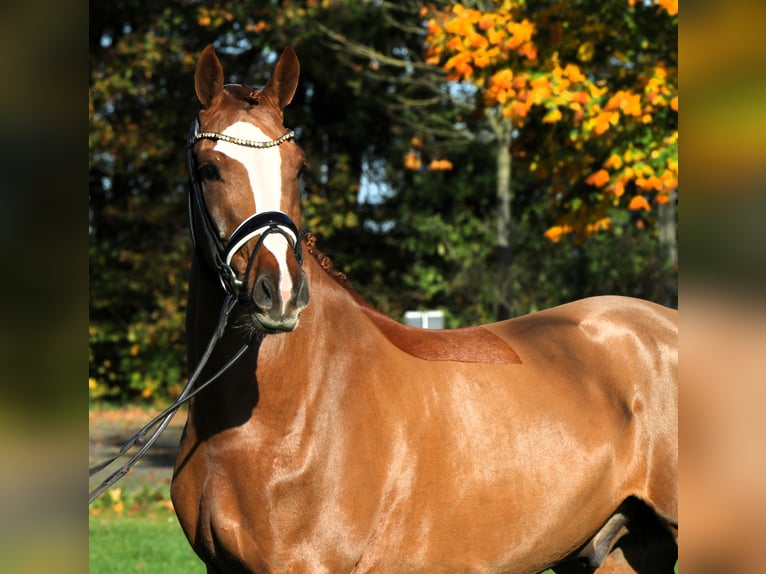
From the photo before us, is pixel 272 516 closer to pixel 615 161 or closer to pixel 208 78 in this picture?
pixel 208 78

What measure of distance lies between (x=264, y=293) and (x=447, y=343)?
119 cm

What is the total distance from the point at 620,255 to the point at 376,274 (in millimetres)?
4026

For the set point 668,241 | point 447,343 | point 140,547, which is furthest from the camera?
point 668,241

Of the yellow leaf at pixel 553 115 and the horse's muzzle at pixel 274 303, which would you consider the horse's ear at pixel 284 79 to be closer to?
the horse's muzzle at pixel 274 303

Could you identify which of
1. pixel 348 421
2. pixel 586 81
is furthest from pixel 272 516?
pixel 586 81

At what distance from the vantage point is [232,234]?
2.76 meters

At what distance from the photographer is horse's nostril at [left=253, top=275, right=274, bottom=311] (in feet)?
8.34

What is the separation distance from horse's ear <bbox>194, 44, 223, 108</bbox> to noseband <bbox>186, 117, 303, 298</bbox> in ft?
0.27

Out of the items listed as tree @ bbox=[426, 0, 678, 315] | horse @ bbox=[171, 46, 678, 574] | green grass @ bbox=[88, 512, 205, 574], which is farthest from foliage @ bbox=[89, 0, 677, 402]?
horse @ bbox=[171, 46, 678, 574]

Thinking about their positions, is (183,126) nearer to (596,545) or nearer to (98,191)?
(98,191)

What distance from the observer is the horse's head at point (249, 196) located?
2568 millimetres

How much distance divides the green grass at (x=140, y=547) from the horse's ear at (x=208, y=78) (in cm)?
405

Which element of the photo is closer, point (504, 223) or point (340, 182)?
point (504, 223)

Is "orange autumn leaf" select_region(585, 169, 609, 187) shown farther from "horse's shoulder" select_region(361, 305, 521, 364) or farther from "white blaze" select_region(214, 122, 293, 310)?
"white blaze" select_region(214, 122, 293, 310)
